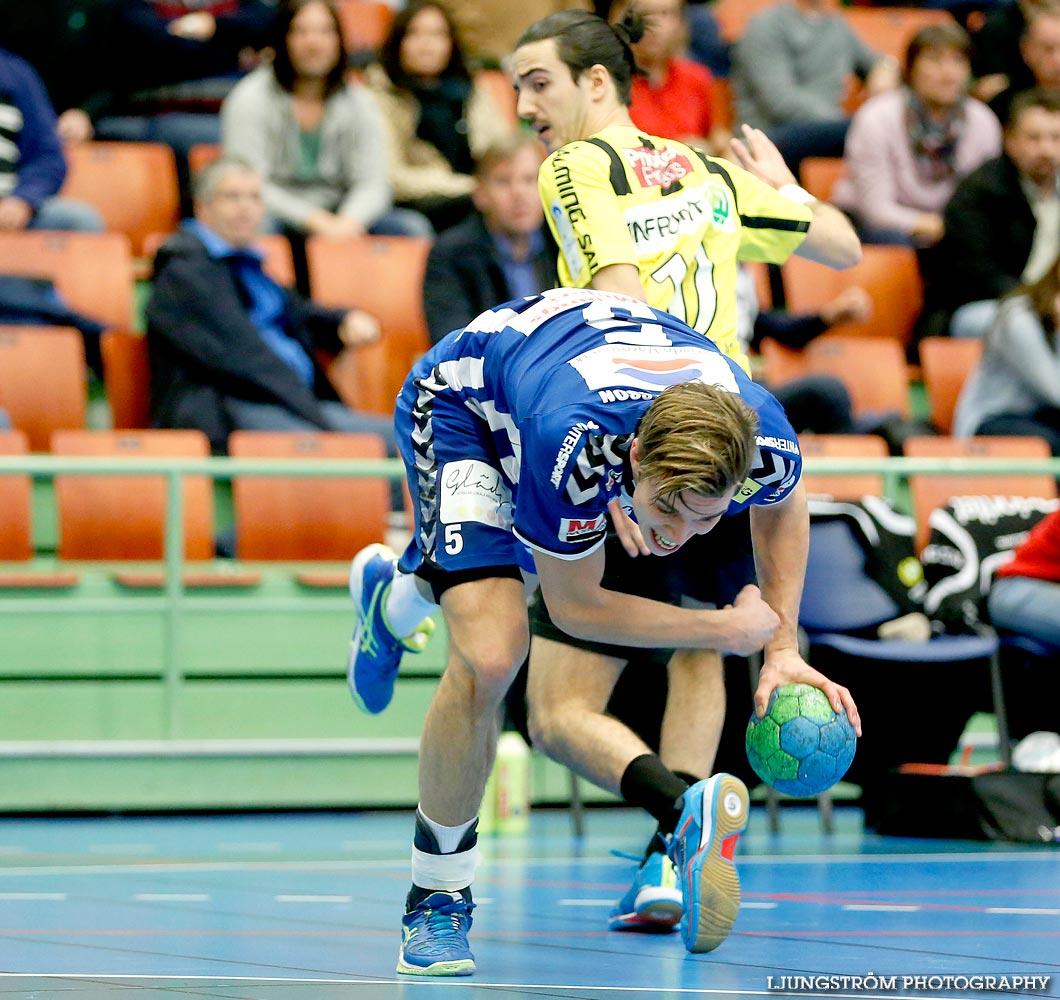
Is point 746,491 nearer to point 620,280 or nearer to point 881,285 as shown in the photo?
point 620,280

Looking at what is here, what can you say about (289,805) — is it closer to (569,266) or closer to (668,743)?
(668,743)

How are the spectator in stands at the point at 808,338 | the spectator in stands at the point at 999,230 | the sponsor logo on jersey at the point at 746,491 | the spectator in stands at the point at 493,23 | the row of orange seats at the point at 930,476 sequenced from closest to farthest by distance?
the sponsor logo on jersey at the point at 746,491 → the spectator in stands at the point at 808,338 → the row of orange seats at the point at 930,476 → the spectator in stands at the point at 999,230 → the spectator in stands at the point at 493,23

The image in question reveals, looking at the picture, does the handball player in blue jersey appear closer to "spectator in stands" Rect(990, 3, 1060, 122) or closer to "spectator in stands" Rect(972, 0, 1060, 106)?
"spectator in stands" Rect(990, 3, 1060, 122)

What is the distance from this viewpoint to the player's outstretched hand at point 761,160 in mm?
4832

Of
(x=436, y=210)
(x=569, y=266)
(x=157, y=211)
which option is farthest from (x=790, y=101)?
(x=569, y=266)

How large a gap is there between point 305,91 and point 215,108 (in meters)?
1.00

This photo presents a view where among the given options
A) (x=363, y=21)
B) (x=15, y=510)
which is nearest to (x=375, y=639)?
(x=15, y=510)

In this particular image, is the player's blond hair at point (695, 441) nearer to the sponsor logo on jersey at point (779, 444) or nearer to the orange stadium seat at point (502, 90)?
the sponsor logo on jersey at point (779, 444)

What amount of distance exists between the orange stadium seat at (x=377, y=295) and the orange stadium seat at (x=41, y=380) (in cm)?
131

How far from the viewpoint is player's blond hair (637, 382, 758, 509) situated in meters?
3.14

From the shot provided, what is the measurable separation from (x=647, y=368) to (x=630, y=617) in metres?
0.52

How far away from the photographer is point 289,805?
283 inches

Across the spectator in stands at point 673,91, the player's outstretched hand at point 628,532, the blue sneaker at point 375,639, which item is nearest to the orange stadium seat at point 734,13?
the spectator in stands at point 673,91

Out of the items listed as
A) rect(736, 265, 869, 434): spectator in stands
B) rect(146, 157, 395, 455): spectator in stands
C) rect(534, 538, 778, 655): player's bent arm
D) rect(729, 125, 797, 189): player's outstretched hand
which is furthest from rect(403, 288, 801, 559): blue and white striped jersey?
rect(146, 157, 395, 455): spectator in stands
